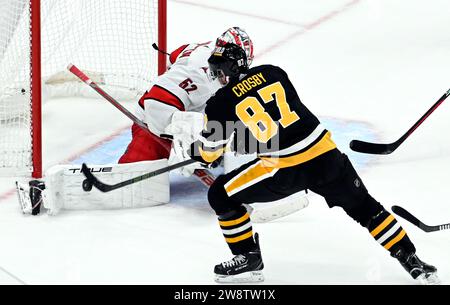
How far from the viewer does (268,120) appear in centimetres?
322

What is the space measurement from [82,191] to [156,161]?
293 millimetres

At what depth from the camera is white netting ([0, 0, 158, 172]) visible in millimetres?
4441

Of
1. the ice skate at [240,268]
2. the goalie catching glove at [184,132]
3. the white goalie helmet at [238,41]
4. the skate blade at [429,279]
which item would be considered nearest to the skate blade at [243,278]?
the ice skate at [240,268]

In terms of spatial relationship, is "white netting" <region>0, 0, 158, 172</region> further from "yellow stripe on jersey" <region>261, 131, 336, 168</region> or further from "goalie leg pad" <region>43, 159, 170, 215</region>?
"yellow stripe on jersey" <region>261, 131, 336, 168</region>

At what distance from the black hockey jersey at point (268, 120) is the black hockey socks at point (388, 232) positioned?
0.25m

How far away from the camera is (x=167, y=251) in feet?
12.0

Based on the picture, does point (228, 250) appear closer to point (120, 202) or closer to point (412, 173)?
point (120, 202)

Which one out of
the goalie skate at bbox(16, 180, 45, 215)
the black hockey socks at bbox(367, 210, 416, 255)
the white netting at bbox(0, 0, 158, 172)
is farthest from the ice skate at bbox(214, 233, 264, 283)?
the white netting at bbox(0, 0, 158, 172)

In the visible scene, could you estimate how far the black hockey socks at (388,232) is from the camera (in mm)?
3266

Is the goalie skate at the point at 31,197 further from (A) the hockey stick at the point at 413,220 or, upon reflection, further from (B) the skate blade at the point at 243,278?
(A) the hockey stick at the point at 413,220

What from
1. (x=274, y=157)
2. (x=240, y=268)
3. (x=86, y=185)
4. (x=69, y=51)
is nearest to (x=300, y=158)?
(x=274, y=157)

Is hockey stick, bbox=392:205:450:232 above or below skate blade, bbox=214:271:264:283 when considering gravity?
above

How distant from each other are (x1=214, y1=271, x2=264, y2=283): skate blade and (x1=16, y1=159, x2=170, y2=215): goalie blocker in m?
0.79

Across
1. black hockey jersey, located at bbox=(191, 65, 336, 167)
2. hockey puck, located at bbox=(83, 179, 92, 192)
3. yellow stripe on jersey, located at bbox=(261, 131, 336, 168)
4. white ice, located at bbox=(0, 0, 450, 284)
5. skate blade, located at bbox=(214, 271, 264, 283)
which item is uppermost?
black hockey jersey, located at bbox=(191, 65, 336, 167)
